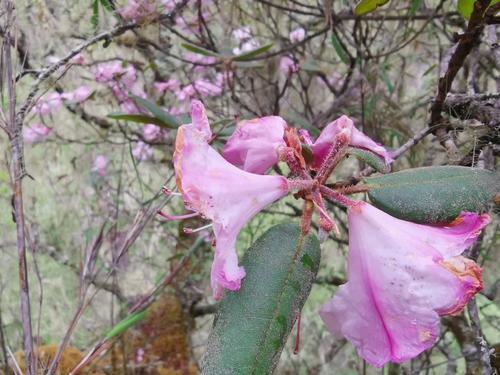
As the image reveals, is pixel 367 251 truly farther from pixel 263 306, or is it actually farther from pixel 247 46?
pixel 247 46

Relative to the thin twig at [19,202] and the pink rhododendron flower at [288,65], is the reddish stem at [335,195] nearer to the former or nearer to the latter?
the thin twig at [19,202]

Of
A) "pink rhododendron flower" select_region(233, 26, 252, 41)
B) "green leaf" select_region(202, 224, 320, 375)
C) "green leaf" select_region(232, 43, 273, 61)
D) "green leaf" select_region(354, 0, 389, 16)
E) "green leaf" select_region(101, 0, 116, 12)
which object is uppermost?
"green leaf" select_region(354, 0, 389, 16)

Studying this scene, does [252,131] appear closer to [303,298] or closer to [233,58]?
[303,298]

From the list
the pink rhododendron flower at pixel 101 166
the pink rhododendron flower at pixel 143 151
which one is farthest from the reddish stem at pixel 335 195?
the pink rhododendron flower at pixel 101 166

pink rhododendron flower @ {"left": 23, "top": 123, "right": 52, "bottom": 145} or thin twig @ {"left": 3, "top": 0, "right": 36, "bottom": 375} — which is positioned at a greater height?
thin twig @ {"left": 3, "top": 0, "right": 36, "bottom": 375}

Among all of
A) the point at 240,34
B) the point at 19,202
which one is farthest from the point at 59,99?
the point at 19,202

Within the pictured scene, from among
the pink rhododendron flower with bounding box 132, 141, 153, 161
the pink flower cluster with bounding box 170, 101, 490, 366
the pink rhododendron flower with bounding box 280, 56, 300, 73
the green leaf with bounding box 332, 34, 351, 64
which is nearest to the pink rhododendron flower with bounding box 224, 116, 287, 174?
the pink flower cluster with bounding box 170, 101, 490, 366

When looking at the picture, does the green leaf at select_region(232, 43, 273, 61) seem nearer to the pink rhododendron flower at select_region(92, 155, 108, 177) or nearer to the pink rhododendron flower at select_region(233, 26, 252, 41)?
the pink rhododendron flower at select_region(233, 26, 252, 41)
